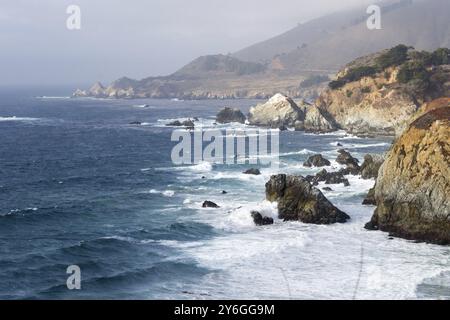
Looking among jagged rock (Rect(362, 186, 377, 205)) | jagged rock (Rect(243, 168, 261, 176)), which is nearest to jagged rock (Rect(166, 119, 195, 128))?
jagged rock (Rect(243, 168, 261, 176))

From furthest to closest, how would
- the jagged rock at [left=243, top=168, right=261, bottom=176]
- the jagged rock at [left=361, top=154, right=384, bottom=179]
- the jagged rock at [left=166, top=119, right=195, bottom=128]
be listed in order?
the jagged rock at [left=166, top=119, right=195, bottom=128] → the jagged rock at [left=243, top=168, right=261, bottom=176] → the jagged rock at [left=361, top=154, right=384, bottom=179]

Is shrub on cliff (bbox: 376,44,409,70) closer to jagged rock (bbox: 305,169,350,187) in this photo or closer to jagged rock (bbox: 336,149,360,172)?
jagged rock (bbox: 336,149,360,172)

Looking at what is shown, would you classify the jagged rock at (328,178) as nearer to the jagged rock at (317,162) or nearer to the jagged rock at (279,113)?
the jagged rock at (317,162)

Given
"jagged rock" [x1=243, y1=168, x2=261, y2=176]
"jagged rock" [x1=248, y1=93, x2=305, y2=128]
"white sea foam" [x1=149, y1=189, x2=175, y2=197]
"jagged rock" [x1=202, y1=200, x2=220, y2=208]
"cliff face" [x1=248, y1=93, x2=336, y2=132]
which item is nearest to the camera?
"jagged rock" [x1=202, y1=200, x2=220, y2=208]

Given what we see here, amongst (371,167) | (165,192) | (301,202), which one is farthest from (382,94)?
(301,202)

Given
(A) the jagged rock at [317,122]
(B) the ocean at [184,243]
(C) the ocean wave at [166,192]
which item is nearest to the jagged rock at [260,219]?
(B) the ocean at [184,243]

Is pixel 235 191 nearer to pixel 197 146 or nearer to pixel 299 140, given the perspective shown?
pixel 197 146
